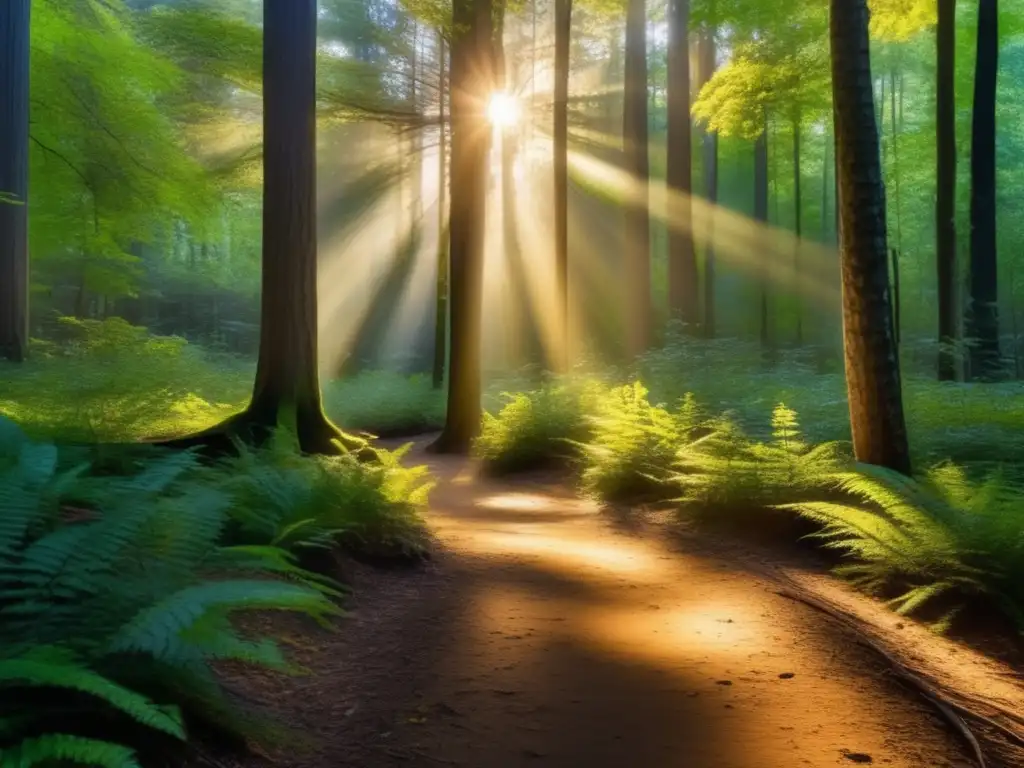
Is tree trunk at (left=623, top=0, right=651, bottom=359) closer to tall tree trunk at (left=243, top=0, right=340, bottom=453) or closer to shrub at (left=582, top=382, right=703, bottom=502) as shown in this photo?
shrub at (left=582, top=382, right=703, bottom=502)

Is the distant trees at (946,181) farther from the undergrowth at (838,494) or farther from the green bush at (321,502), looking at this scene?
the green bush at (321,502)

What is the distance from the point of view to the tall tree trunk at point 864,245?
699cm

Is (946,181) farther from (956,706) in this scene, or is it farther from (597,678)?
(597,678)

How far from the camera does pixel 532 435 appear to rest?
1305 centimetres

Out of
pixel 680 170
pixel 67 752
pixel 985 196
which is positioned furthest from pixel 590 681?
pixel 680 170

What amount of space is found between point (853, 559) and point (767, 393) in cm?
648

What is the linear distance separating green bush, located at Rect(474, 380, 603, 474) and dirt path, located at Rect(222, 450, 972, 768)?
662 cm

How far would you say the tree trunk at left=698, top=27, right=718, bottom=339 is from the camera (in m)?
24.8

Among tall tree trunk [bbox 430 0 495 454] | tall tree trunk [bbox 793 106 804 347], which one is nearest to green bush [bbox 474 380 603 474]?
tall tree trunk [bbox 430 0 495 454]

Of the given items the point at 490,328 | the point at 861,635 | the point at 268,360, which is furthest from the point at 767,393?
the point at 490,328

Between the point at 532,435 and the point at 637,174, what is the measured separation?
931cm

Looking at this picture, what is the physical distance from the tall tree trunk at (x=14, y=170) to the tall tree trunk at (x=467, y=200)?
6769 mm

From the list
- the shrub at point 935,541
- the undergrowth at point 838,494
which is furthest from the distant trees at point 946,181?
the shrub at point 935,541

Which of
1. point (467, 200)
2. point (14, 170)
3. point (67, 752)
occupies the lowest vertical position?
point (67, 752)
